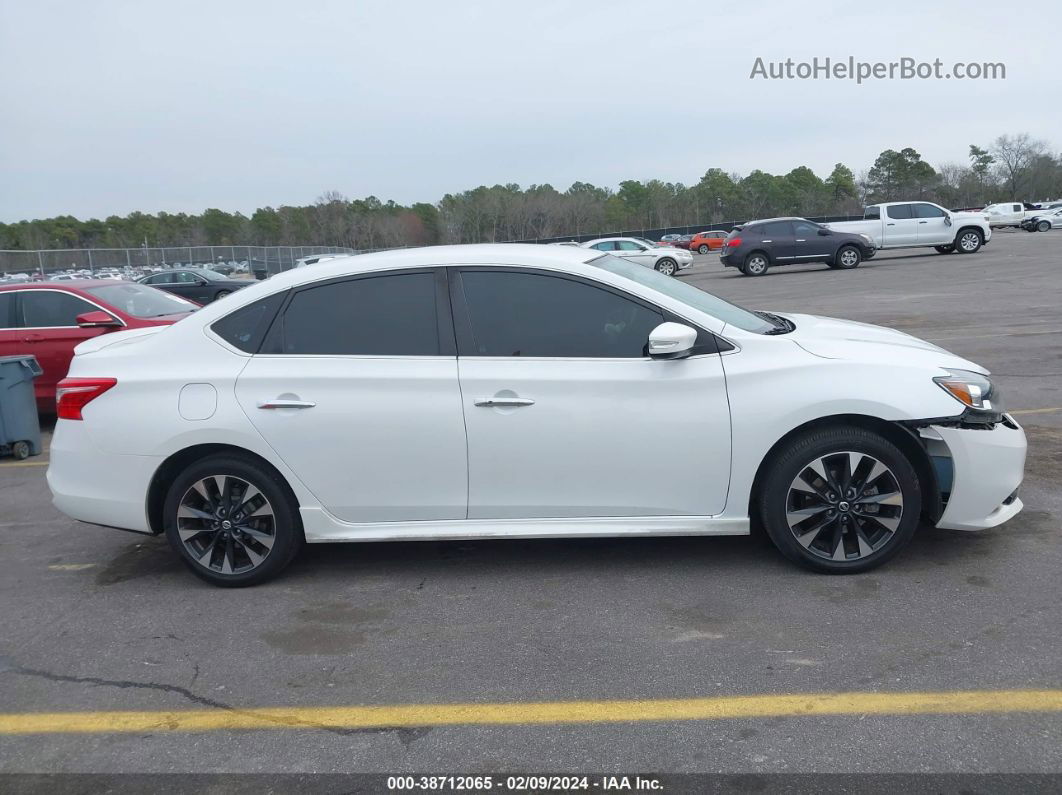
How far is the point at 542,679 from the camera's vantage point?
3689 mm

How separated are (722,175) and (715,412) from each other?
12385cm

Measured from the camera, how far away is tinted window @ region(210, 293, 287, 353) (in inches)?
191

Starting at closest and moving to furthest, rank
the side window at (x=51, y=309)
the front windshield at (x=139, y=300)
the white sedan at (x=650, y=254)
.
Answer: the side window at (x=51, y=309)
the front windshield at (x=139, y=300)
the white sedan at (x=650, y=254)

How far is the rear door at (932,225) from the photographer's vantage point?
2925 cm

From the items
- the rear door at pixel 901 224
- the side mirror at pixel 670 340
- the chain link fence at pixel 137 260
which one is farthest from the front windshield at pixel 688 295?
the chain link fence at pixel 137 260

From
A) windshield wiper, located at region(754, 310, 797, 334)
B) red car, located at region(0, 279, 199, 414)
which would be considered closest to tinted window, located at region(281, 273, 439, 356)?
windshield wiper, located at region(754, 310, 797, 334)

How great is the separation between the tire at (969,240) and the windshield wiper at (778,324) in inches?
1068

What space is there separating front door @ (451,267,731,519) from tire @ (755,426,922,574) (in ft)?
0.99

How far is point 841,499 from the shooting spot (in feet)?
14.5

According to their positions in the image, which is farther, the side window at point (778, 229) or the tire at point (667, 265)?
the tire at point (667, 265)

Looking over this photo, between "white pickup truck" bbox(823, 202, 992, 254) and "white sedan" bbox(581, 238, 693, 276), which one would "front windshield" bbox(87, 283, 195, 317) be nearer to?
"white sedan" bbox(581, 238, 693, 276)

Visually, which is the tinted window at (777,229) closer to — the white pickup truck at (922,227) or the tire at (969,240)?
the white pickup truck at (922,227)

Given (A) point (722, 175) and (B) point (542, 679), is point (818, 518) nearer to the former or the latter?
(B) point (542, 679)

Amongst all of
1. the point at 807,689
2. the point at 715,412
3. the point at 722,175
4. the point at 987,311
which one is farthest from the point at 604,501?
the point at 722,175
